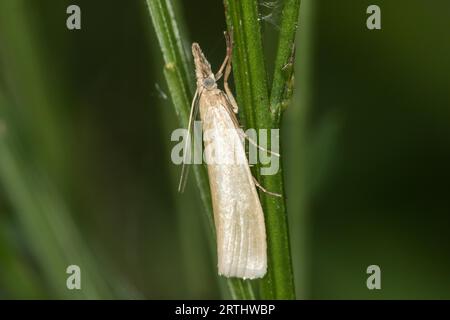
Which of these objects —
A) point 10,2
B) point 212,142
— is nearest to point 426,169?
point 212,142

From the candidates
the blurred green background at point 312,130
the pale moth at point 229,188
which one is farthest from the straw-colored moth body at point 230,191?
the blurred green background at point 312,130

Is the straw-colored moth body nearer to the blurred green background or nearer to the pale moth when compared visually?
the pale moth

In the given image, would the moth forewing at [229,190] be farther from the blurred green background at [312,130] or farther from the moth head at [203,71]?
the blurred green background at [312,130]

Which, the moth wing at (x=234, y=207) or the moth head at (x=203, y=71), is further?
the moth head at (x=203, y=71)

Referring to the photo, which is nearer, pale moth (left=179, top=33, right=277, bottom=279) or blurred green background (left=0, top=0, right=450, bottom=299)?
pale moth (left=179, top=33, right=277, bottom=279)

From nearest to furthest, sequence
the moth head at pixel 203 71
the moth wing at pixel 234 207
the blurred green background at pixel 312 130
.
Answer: the moth wing at pixel 234 207, the moth head at pixel 203 71, the blurred green background at pixel 312 130

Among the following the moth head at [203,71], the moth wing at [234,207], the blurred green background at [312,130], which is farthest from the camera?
the blurred green background at [312,130]

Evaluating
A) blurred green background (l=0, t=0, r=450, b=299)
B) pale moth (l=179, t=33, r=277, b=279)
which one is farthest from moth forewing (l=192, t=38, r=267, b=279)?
blurred green background (l=0, t=0, r=450, b=299)

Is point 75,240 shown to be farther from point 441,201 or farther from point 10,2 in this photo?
point 441,201
